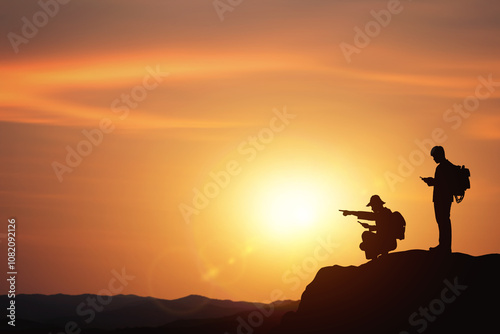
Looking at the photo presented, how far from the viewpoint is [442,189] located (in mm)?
31031

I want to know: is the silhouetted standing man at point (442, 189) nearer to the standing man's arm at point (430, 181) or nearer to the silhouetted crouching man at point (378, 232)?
the standing man's arm at point (430, 181)

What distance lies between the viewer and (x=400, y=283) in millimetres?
32594

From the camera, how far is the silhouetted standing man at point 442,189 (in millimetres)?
30969

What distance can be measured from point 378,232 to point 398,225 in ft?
3.13

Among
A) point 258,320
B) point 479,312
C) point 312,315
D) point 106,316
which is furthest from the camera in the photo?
point 106,316

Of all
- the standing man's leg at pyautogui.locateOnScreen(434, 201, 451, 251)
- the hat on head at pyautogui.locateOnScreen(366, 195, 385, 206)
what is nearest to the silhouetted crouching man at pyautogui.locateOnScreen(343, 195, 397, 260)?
the hat on head at pyautogui.locateOnScreen(366, 195, 385, 206)

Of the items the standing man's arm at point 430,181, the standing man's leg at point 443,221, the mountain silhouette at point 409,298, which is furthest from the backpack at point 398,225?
the standing man's arm at point 430,181

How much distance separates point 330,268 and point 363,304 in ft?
13.5

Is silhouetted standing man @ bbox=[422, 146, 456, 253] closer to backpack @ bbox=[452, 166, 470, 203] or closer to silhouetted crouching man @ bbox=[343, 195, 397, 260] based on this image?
backpack @ bbox=[452, 166, 470, 203]

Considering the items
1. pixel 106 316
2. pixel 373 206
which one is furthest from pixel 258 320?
pixel 106 316

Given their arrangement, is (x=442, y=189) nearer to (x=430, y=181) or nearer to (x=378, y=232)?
(x=430, y=181)

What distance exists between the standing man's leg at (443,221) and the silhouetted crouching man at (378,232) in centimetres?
279

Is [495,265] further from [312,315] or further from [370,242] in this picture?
[312,315]

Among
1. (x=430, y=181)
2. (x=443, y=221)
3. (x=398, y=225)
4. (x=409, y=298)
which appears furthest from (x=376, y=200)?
(x=409, y=298)
